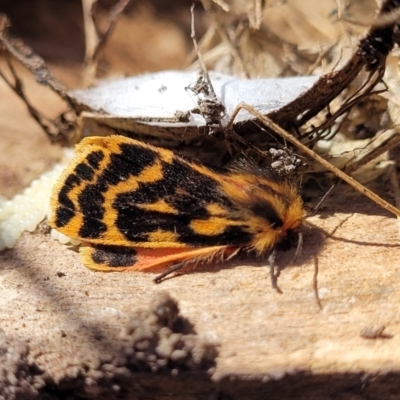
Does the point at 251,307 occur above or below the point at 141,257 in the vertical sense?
below

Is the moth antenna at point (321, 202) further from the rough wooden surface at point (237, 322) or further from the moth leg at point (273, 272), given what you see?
the moth leg at point (273, 272)

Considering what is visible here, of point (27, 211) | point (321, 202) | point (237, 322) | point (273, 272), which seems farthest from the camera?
point (27, 211)

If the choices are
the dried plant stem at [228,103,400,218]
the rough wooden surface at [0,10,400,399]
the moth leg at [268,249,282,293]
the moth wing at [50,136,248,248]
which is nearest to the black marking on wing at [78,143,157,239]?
the moth wing at [50,136,248,248]

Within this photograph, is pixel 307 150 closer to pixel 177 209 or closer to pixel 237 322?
pixel 177 209

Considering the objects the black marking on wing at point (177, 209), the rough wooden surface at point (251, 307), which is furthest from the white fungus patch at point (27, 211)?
the black marking on wing at point (177, 209)

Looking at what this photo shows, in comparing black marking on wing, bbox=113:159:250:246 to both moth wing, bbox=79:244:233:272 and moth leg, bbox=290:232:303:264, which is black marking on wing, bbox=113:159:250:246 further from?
moth leg, bbox=290:232:303:264

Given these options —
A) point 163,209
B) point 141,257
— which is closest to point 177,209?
point 163,209

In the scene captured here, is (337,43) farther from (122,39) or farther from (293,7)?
(122,39)

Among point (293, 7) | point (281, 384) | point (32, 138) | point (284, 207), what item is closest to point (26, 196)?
point (32, 138)
